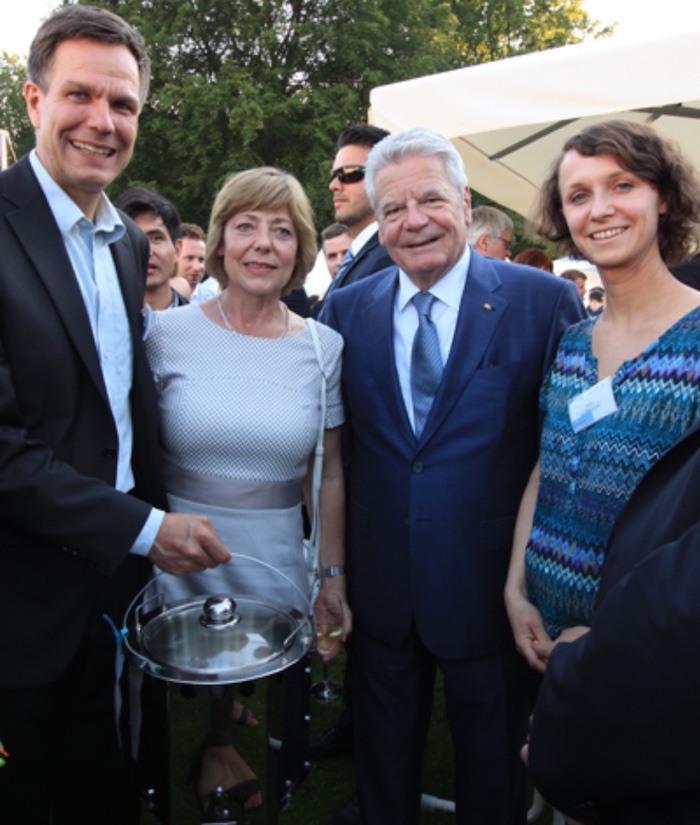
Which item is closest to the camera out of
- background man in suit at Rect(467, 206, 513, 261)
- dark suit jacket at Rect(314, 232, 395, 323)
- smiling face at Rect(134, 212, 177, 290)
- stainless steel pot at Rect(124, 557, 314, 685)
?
stainless steel pot at Rect(124, 557, 314, 685)

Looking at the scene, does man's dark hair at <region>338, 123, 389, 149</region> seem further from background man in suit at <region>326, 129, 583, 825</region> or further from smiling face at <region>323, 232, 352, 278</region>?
smiling face at <region>323, 232, 352, 278</region>

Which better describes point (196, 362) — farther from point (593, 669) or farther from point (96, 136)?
point (593, 669)

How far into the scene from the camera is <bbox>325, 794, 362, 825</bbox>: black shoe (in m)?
2.84

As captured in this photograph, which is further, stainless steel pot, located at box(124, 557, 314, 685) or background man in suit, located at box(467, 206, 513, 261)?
background man in suit, located at box(467, 206, 513, 261)

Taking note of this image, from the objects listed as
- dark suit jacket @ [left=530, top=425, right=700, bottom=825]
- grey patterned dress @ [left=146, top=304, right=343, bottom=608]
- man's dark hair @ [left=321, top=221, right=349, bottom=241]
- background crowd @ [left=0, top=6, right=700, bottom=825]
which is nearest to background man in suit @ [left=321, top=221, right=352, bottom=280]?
man's dark hair @ [left=321, top=221, right=349, bottom=241]

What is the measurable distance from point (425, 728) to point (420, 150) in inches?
76.4

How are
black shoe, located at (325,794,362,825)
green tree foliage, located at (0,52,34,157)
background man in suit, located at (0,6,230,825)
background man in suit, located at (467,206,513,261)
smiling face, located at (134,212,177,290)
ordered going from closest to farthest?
background man in suit, located at (0,6,230,825)
black shoe, located at (325,794,362,825)
smiling face, located at (134,212,177,290)
background man in suit, located at (467,206,513,261)
green tree foliage, located at (0,52,34,157)

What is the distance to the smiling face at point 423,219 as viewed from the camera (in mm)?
2338

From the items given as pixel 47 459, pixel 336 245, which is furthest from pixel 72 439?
pixel 336 245

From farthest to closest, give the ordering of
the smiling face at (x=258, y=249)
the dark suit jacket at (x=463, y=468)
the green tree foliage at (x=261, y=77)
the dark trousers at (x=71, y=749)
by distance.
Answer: the green tree foliage at (x=261, y=77) < the smiling face at (x=258, y=249) < the dark suit jacket at (x=463, y=468) < the dark trousers at (x=71, y=749)

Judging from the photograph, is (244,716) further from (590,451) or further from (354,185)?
(354,185)

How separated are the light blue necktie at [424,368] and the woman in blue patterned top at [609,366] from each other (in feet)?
1.19

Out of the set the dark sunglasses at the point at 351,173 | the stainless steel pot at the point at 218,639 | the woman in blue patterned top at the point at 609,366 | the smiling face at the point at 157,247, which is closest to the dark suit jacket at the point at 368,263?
the dark sunglasses at the point at 351,173

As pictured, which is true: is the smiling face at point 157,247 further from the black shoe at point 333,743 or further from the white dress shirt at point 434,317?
the black shoe at point 333,743
